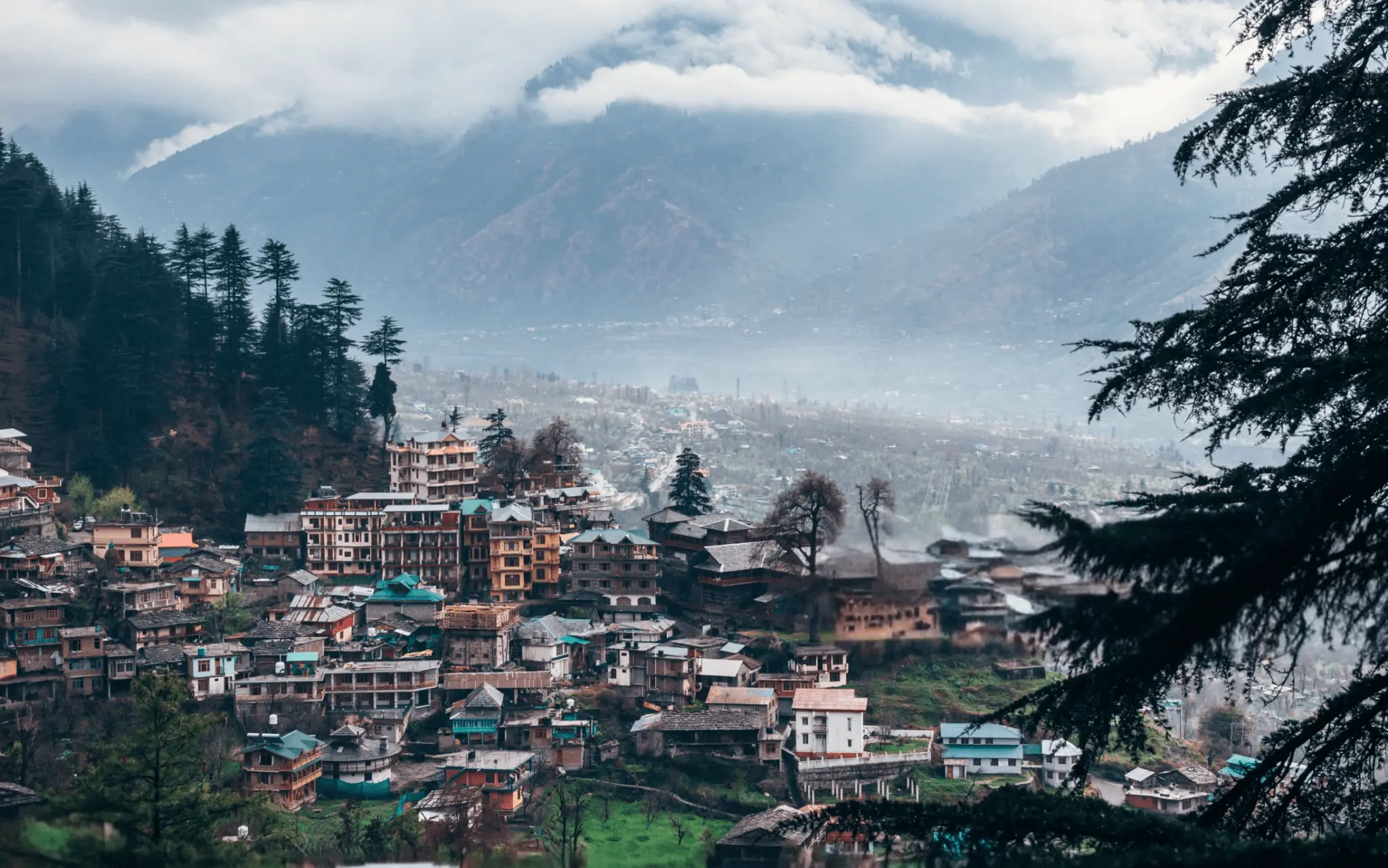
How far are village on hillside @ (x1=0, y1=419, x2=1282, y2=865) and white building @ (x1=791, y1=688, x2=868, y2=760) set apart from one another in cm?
5

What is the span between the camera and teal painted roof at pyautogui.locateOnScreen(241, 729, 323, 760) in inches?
810

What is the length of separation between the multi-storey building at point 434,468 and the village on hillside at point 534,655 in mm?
1725

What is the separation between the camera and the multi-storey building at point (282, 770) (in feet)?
66.4

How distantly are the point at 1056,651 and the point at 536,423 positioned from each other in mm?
70592

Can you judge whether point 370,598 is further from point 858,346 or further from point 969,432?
point 858,346

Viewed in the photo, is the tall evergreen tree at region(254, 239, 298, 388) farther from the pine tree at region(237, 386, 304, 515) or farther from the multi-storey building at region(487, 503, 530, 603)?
the multi-storey building at region(487, 503, 530, 603)

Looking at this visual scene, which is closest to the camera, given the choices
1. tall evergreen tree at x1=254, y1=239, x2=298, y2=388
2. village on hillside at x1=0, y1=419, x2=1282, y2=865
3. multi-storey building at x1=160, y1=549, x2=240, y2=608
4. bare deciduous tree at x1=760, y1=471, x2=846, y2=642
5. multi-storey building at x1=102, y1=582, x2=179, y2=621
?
village on hillside at x1=0, y1=419, x2=1282, y2=865

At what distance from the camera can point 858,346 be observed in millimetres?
198625

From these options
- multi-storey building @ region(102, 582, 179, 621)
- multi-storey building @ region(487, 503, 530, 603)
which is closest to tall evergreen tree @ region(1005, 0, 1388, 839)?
multi-storey building @ region(487, 503, 530, 603)

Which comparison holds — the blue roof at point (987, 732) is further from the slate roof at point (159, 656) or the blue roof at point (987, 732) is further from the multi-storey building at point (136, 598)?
the multi-storey building at point (136, 598)

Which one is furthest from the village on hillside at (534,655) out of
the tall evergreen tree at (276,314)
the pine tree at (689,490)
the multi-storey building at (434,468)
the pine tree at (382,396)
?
the tall evergreen tree at (276,314)

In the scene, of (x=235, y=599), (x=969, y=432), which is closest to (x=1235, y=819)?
(x=235, y=599)

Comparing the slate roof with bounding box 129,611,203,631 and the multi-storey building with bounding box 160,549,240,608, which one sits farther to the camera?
the multi-storey building with bounding box 160,549,240,608

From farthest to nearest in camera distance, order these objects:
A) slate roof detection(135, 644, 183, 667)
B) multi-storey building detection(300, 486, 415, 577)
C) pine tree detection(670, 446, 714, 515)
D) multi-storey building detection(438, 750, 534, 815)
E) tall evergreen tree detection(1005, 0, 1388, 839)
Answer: pine tree detection(670, 446, 714, 515), multi-storey building detection(300, 486, 415, 577), slate roof detection(135, 644, 183, 667), multi-storey building detection(438, 750, 534, 815), tall evergreen tree detection(1005, 0, 1388, 839)
